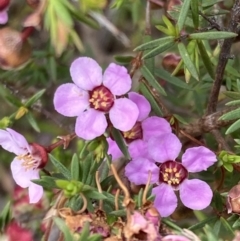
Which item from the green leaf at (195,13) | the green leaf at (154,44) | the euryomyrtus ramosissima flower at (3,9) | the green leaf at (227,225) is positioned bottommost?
the green leaf at (227,225)

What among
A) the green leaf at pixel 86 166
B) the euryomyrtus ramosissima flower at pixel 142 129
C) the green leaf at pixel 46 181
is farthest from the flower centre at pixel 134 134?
the green leaf at pixel 46 181

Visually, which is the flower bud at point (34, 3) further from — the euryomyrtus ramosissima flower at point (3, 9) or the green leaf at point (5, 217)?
the green leaf at point (5, 217)

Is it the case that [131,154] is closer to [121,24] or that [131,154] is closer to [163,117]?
[163,117]

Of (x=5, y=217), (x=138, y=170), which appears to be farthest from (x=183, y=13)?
(x=5, y=217)

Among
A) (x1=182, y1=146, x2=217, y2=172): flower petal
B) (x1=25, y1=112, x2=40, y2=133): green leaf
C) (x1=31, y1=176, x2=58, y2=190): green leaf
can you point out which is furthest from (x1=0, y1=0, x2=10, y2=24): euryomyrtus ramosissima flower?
(x1=182, y1=146, x2=217, y2=172): flower petal

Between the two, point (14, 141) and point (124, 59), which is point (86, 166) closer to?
point (14, 141)

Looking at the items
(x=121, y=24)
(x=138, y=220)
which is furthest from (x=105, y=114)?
(x=121, y=24)

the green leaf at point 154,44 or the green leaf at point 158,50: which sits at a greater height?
the green leaf at point 154,44
